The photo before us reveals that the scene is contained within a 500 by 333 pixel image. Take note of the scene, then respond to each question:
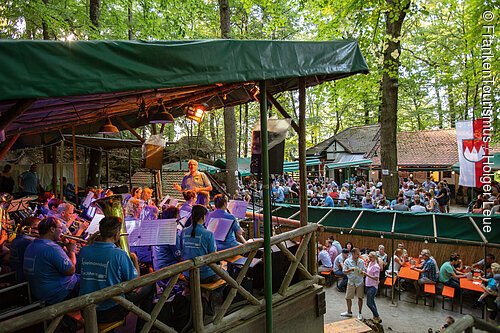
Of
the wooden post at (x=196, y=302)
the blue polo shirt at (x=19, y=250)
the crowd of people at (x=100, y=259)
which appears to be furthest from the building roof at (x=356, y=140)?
the blue polo shirt at (x=19, y=250)

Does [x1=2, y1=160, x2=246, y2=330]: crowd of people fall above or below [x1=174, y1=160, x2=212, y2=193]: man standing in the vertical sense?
below

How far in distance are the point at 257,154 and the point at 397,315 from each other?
6916mm

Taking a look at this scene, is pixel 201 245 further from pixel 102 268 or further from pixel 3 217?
pixel 3 217

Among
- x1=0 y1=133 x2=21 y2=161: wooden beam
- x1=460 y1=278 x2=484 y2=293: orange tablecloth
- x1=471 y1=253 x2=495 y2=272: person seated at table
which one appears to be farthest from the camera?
x1=471 y1=253 x2=495 y2=272: person seated at table

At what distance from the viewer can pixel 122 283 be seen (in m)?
3.01

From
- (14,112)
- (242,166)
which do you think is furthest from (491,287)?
(242,166)

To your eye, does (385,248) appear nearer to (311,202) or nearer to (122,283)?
(311,202)

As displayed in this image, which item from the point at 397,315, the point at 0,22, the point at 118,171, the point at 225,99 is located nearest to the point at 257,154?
the point at 225,99

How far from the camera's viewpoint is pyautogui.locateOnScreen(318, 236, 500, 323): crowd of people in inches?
322

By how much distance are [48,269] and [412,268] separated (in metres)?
9.48

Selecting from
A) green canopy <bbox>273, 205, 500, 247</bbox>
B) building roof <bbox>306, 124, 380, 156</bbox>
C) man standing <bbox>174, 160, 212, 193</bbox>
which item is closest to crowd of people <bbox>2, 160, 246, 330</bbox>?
man standing <bbox>174, 160, 212, 193</bbox>

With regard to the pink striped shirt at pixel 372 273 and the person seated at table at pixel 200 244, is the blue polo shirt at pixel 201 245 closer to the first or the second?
the person seated at table at pixel 200 244

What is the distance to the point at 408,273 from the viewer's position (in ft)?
31.5

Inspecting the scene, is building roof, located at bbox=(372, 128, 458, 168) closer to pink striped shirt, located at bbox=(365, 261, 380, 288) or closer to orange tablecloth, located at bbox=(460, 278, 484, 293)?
orange tablecloth, located at bbox=(460, 278, 484, 293)
